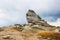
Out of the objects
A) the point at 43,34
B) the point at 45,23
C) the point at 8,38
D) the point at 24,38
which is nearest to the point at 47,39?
the point at 43,34

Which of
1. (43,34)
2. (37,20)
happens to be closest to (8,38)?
(43,34)

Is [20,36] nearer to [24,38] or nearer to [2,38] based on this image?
[24,38]

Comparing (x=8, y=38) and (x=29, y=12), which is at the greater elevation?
(x=29, y=12)

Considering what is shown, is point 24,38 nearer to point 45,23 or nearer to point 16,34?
point 16,34

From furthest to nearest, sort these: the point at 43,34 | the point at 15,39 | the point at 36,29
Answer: the point at 36,29 < the point at 43,34 < the point at 15,39

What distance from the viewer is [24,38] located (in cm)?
3803

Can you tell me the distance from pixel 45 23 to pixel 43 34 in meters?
26.1

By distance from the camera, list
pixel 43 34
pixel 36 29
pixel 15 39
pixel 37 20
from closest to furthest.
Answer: pixel 15 39 < pixel 43 34 < pixel 36 29 < pixel 37 20

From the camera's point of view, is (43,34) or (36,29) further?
(36,29)

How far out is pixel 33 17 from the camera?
6606 centimetres

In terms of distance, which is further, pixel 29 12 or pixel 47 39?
pixel 29 12

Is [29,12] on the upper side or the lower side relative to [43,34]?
upper

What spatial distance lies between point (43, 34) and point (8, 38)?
7.42 m

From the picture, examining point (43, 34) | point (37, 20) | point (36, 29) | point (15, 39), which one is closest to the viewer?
point (15, 39)
